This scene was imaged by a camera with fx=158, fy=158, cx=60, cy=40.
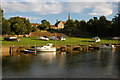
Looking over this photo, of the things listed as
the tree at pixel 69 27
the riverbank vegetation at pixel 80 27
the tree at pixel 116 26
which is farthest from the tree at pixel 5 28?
the tree at pixel 116 26

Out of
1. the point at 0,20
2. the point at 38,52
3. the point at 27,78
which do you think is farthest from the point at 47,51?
the point at 0,20

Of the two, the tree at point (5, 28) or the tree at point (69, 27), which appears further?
the tree at point (69, 27)

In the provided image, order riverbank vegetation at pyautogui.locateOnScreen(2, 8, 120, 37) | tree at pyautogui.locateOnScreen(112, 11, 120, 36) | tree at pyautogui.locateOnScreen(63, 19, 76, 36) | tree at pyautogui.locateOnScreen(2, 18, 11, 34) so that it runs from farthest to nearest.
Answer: tree at pyautogui.locateOnScreen(63, 19, 76, 36)
tree at pyautogui.locateOnScreen(112, 11, 120, 36)
riverbank vegetation at pyautogui.locateOnScreen(2, 8, 120, 37)
tree at pyautogui.locateOnScreen(2, 18, 11, 34)

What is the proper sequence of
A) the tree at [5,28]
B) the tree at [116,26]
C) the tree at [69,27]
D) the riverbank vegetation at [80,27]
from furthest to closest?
the tree at [69,27] → the tree at [116,26] → the riverbank vegetation at [80,27] → the tree at [5,28]

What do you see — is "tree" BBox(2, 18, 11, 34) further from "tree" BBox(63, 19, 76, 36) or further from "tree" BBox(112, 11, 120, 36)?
"tree" BBox(112, 11, 120, 36)

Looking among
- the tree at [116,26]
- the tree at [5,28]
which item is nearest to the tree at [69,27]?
the tree at [116,26]

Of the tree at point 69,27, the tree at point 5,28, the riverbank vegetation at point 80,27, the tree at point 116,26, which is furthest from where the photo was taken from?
the tree at point 69,27

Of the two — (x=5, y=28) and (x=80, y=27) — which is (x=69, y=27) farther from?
(x=5, y=28)

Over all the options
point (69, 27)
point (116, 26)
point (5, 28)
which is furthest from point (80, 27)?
point (5, 28)

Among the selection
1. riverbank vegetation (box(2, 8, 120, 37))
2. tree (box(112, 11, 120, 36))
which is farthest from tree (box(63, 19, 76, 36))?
tree (box(112, 11, 120, 36))

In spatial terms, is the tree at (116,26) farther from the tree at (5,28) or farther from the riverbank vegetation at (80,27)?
the tree at (5,28)

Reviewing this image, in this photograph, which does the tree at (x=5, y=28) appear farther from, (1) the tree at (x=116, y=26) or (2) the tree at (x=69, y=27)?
(1) the tree at (x=116, y=26)

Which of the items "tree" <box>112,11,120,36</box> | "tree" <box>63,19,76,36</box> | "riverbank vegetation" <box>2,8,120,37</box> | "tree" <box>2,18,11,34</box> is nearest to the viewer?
"tree" <box>2,18,11,34</box>

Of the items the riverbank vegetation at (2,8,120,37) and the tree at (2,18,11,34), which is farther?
the riverbank vegetation at (2,8,120,37)
